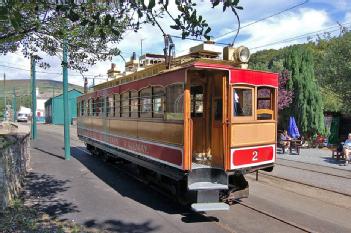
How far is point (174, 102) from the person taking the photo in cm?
884

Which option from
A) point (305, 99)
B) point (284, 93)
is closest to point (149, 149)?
point (284, 93)

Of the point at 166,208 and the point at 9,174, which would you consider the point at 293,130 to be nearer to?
the point at 166,208

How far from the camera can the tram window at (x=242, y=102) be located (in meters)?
8.82

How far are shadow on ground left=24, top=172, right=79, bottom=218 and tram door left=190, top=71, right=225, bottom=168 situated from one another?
299 cm

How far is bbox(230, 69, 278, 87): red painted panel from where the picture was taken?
877cm

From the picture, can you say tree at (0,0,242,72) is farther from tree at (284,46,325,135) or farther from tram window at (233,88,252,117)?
tree at (284,46,325,135)

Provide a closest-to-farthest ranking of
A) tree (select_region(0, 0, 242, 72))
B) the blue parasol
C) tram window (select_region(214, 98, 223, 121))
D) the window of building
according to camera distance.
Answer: tree (select_region(0, 0, 242, 72)) < tram window (select_region(214, 98, 223, 121)) < the window of building < the blue parasol

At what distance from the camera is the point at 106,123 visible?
14.7m

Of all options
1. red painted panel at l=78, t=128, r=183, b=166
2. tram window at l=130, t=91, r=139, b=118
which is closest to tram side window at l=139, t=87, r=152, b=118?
tram window at l=130, t=91, r=139, b=118

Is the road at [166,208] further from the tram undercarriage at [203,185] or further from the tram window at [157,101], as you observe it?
the tram window at [157,101]

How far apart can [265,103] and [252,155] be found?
139cm

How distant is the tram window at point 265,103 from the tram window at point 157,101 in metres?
2.16

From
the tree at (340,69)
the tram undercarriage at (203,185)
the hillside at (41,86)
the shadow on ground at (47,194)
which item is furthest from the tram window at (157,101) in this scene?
the hillside at (41,86)

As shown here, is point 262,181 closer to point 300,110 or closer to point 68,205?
point 68,205
